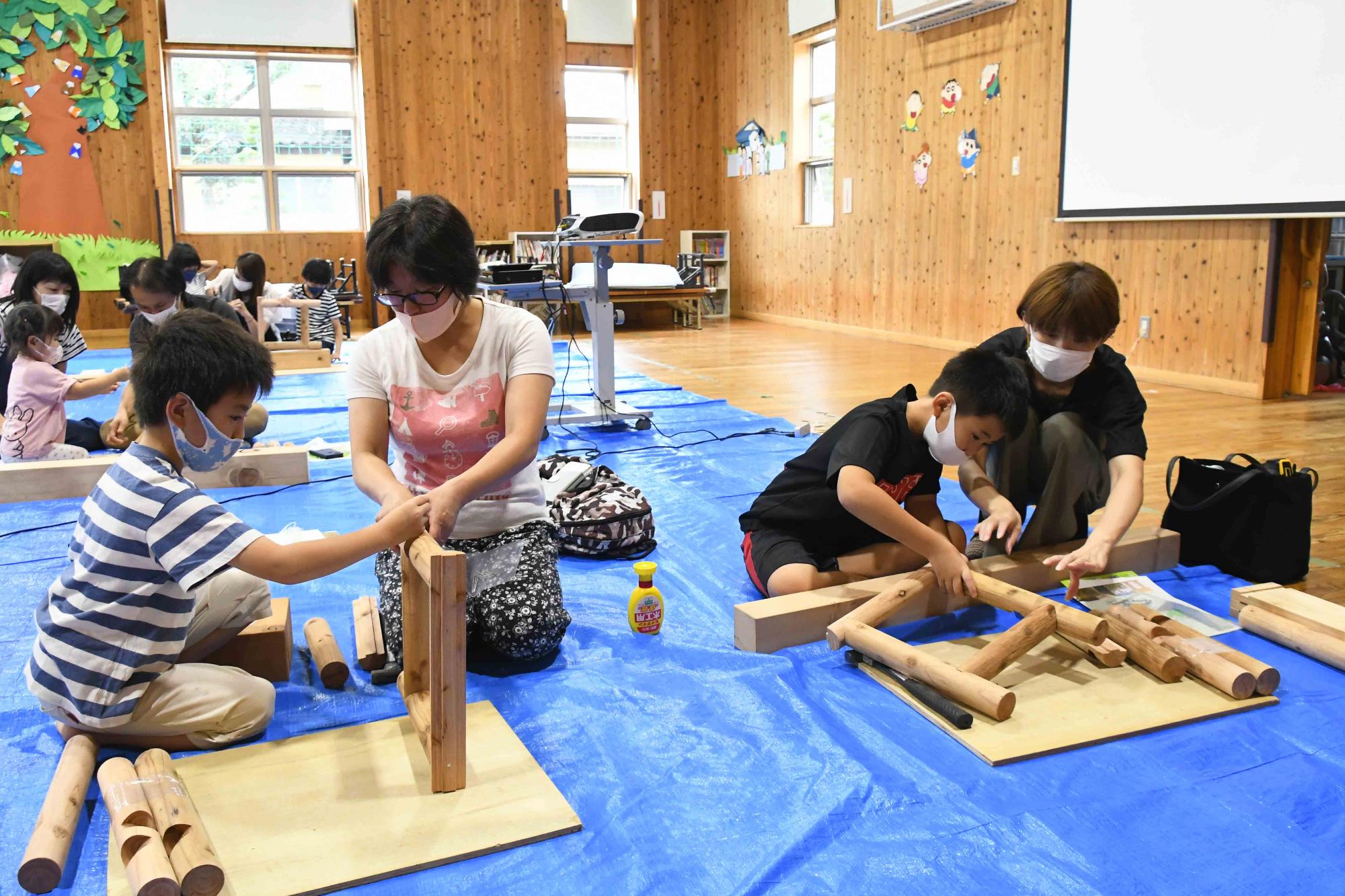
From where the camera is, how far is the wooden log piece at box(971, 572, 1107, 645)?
208 cm

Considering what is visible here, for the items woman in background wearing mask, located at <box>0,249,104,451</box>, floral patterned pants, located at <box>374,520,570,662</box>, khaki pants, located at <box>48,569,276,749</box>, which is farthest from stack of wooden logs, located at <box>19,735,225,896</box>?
woman in background wearing mask, located at <box>0,249,104,451</box>

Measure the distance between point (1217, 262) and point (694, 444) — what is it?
3387mm

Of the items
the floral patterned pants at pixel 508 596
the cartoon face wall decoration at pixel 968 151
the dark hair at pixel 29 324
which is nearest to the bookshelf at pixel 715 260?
the cartoon face wall decoration at pixel 968 151

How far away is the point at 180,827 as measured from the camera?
1.44m

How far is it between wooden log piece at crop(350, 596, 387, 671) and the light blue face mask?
2.00 ft

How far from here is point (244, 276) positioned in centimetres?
A: 673

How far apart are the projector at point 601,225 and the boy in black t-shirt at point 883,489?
8.79ft

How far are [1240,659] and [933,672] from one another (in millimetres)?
617

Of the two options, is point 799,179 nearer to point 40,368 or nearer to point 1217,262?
point 1217,262

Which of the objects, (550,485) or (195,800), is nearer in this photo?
(195,800)

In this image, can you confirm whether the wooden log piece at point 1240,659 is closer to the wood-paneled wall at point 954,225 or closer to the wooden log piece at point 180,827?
the wooden log piece at point 180,827

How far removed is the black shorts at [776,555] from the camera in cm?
245

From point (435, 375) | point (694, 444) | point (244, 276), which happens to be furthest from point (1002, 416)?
point (244, 276)

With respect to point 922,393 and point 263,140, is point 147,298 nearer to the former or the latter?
point 922,393
